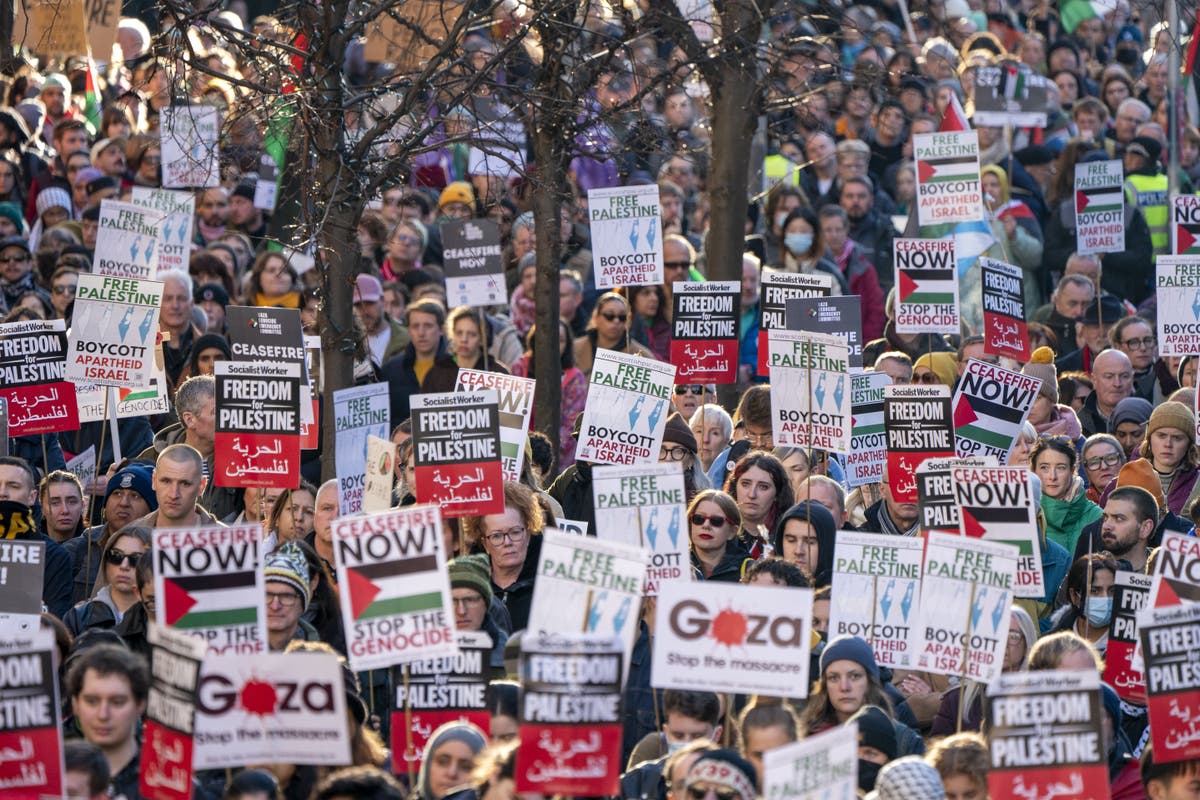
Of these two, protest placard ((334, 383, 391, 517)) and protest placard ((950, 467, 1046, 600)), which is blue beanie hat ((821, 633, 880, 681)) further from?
protest placard ((334, 383, 391, 517))

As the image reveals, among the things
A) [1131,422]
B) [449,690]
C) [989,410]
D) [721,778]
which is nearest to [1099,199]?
[1131,422]

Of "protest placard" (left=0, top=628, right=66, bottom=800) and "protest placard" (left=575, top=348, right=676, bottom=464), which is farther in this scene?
"protest placard" (left=575, top=348, right=676, bottom=464)

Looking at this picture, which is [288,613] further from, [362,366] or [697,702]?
[362,366]

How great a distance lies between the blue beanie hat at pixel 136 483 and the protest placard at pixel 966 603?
14.0 ft

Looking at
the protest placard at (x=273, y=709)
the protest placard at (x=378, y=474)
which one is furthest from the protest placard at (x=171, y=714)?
the protest placard at (x=378, y=474)

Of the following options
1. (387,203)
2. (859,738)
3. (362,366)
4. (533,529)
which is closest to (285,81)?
(533,529)

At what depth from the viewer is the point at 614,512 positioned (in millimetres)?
10289

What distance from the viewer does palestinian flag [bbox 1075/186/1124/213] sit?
17.6m

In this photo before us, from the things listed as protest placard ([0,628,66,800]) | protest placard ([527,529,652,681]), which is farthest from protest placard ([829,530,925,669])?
protest placard ([0,628,66,800])

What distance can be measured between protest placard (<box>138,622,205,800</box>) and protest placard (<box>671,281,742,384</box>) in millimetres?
6957

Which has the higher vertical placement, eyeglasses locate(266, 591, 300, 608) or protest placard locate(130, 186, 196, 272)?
protest placard locate(130, 186, 196, 272)

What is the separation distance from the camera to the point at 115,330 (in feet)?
41.8

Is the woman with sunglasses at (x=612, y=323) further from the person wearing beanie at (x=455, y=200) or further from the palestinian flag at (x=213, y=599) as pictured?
the palestinian flag at (x=213, y=599)

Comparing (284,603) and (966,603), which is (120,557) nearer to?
(284,603)
